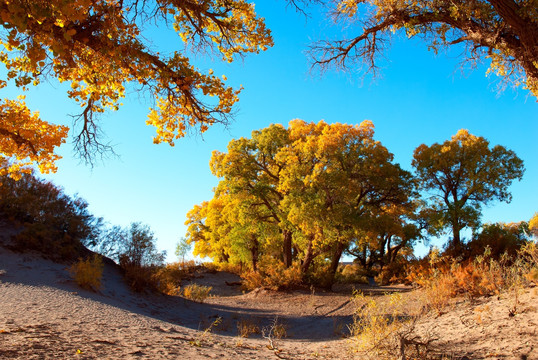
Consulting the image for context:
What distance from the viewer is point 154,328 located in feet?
17.8

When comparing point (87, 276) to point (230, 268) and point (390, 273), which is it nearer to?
point (390, 273)

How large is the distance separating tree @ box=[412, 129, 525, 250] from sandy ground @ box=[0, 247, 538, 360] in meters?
11.7

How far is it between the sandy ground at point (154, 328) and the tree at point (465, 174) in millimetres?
11663

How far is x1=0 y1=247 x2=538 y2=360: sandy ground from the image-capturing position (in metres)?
3.84

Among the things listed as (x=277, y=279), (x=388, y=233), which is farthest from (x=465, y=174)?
(x=277, y=279)

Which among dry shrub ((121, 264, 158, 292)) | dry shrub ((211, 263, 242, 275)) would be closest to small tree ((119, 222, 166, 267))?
dry shrub ((121, 264, 158, 292))

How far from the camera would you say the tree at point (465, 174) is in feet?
57.3

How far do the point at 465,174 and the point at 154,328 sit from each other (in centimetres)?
1899

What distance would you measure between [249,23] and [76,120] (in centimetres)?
363

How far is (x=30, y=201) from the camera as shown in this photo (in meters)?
9.98

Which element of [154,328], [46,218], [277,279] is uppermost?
[46,218]

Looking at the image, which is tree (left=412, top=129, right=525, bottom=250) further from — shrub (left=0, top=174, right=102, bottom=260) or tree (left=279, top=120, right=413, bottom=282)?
shrub (left=0, top=174, right=102, bottom=260)

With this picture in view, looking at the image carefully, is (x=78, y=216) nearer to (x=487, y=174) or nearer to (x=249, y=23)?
(x=249, y=23)

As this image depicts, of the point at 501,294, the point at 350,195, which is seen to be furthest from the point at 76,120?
the point at 350,195
